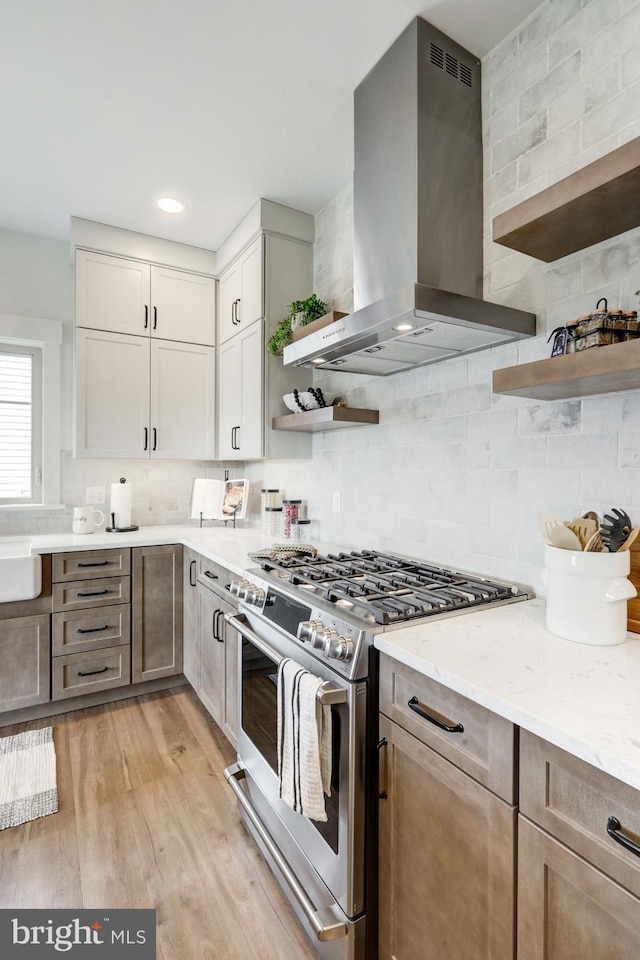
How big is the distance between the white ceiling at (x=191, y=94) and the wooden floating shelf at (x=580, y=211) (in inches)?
32.5

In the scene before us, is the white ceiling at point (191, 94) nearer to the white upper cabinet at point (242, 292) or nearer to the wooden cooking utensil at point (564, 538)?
the white upper cabinet at point (242, 292)

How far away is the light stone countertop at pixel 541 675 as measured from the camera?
2.33ft

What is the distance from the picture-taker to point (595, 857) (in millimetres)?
702

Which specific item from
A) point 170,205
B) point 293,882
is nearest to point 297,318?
point 170,205

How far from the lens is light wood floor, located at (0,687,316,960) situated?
54.5 inches

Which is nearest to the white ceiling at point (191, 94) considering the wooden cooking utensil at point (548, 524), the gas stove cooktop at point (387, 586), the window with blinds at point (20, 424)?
the window with blinds at point (20, 424)

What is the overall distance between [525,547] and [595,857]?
3.07 ft

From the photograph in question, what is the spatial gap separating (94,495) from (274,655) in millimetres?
2239

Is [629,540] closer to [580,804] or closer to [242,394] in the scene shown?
[580,804]

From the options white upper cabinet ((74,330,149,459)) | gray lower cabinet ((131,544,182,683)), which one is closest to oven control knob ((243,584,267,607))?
gray lower cabinet ((131,544,182,683))

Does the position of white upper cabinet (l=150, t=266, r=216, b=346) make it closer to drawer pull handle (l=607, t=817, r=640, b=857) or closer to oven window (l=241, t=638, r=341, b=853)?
oven window (l=241, t=638, r=341, b=853)

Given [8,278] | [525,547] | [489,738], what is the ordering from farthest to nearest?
[8,278] → [525,547] → [489,738]

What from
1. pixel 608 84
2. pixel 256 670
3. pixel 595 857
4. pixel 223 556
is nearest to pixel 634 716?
pixel 595 857

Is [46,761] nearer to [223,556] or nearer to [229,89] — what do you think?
[223,556]
